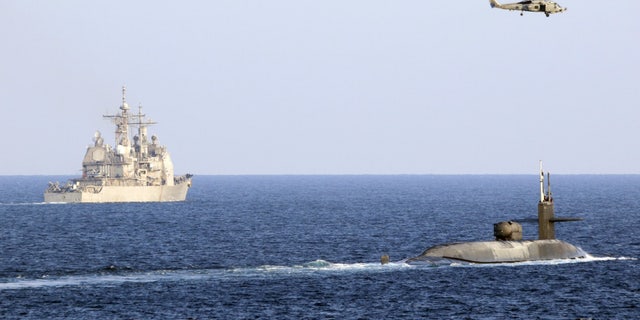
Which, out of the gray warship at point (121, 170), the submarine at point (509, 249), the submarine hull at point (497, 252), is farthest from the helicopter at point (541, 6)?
the gray warship at point (121, 170)

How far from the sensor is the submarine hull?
72.2m

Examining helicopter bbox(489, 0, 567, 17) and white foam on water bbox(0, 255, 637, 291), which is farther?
helicopter bbox(489, 0, 567, 17)

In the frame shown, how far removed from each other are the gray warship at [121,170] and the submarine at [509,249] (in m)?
119

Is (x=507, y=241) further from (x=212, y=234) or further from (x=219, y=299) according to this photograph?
(x=212, y=234)

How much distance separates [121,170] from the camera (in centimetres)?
18562

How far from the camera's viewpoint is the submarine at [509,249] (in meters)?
72.2

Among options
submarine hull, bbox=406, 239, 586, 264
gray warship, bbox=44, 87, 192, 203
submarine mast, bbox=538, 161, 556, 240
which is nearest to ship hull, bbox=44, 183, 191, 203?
gray warship, bbox=44, 87, 192, 203

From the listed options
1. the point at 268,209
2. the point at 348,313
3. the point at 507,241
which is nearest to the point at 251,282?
the point at 348,313

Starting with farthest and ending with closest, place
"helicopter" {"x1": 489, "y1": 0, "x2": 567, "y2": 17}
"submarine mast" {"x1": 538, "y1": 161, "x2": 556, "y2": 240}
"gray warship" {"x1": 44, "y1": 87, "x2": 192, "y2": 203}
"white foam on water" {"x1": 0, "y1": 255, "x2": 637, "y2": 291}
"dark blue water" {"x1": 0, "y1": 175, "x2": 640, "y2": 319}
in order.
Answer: "gray warship" {"x1": 44, "y1": 87, "x2": 192, "y2": 203} < "submarine mast" {"x1": 538, "y1": 161, "x2": 556, "y2": 240} < "helicopter" {"x1": 489, "y1": 0, "x2": 567, "y2": 17} < "white foam on water" {"x1": 0, "y1": 255, "x2": 637, "y2": 291} < "dark blue water" {"x1": 0, "y1": 175, "x2": 640, "y2": 319}

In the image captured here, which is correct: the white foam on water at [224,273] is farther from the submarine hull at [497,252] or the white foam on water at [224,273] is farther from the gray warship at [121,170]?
the gray warship at [121,170]

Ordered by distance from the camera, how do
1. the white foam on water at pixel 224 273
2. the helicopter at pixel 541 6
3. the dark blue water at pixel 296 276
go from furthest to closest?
1. the helicopter at pixel 541 6
2. the white foam on water at pixel 224 273
3. the dark blue water at pixel 296 276

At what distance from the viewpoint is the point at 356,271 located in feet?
228

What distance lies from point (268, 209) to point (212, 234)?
62.8 metres

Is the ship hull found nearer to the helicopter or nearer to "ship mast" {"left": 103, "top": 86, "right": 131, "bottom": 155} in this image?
"ship mast" {"left": 103, "top": 86, "right": 131, "bottom": 155}
